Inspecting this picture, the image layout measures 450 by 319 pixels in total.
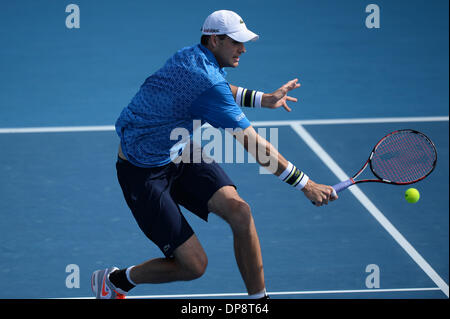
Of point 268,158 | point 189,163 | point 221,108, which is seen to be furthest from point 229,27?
point 189,163

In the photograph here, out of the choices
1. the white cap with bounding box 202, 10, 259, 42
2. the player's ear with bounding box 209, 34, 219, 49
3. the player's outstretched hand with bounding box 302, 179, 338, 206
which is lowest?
the player's outstretched hand with bounding box 302, 179, 338, 206

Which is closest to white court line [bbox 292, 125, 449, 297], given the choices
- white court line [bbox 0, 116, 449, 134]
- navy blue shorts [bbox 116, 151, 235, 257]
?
white court line [bbox 0, 116, 449, 134]

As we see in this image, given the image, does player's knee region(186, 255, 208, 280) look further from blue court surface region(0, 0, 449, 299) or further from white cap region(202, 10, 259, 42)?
white cap region(202, 10, 259, 42)

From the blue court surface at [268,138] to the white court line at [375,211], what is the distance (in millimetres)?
18

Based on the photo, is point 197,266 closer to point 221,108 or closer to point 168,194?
point 168,194

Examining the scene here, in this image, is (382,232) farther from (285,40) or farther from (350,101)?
(285,40)

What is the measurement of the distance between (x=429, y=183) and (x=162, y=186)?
152 inches

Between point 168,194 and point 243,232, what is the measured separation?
579 millimetres

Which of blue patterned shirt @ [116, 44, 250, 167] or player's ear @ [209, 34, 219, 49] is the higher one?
player's ear @ [209, 34, 219, 49]

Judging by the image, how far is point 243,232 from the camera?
5.54m

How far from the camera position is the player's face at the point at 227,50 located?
5605 mm

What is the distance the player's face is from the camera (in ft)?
18.4

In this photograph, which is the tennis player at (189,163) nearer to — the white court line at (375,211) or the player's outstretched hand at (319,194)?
the player's outstretched hand at (319,194)

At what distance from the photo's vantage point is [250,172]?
8.98 meters
